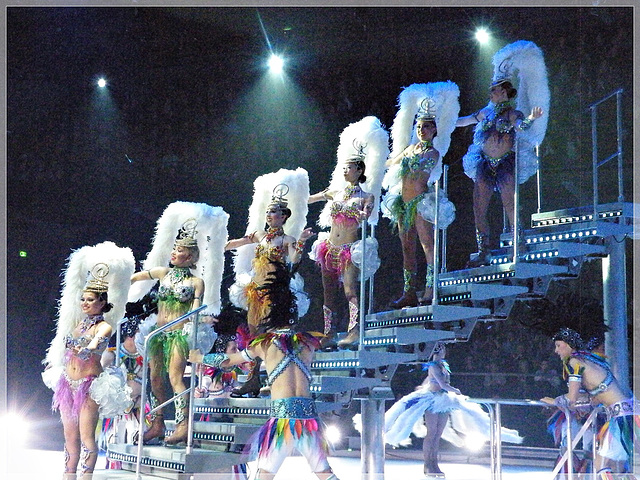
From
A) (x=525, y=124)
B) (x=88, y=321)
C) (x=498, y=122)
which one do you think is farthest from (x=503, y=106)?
(x=88, y=321)

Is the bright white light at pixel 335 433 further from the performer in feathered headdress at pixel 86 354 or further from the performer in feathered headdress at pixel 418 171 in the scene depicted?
the performer in feathered headdress at pixel 86 354

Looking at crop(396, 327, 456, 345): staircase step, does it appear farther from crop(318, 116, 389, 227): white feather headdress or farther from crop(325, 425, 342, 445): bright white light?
crop(325, 425, 342, 445): bright white light

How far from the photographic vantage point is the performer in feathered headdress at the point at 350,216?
22.4 feet

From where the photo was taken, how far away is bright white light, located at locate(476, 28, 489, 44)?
1033cm

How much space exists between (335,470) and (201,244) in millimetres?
2611

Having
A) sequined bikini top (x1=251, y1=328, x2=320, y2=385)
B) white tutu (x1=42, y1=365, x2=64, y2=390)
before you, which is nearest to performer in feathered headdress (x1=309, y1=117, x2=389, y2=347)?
sequined bikini top (x1=251, y1=328, x2=320, y2=385)

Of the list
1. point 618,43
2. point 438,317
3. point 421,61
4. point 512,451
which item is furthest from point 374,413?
point 421,61

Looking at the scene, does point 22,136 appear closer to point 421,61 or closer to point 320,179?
point 320,179

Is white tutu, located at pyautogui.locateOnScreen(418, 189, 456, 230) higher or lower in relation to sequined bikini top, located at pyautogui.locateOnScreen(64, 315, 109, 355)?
higher

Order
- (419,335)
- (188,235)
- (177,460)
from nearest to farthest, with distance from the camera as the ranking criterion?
(177,460), (419,335), (188,235)

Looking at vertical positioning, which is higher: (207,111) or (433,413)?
(207,111)

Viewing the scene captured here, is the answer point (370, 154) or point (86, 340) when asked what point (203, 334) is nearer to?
point (86, 340)

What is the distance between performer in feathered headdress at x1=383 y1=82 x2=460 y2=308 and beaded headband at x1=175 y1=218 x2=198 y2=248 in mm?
1644

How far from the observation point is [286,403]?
5.23 m
